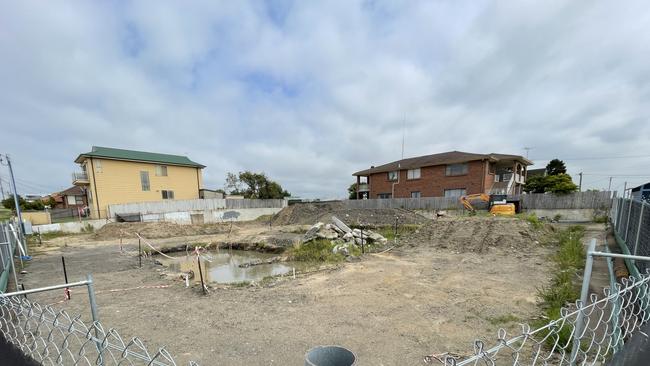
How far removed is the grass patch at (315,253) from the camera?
1082 cm

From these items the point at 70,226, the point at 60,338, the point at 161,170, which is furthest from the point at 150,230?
the point at 60,338

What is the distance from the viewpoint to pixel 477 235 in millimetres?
11930

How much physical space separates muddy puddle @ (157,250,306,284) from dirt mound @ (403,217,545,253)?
6.34 metres

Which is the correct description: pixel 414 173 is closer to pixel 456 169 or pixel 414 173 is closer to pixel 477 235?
pixel 456 169

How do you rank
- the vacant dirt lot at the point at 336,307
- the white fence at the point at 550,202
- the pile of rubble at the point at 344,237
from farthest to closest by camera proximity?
the white fence at the point at 550,202 < the pile of rubble at the point at 344,237 < the vacant dirt lot at the point at 336,307

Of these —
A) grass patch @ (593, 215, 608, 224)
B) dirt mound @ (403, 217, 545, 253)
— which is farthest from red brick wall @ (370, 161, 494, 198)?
dirt mound @ (403, 217, 545, 253)

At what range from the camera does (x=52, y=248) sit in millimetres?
14711

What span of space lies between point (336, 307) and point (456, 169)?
24556 mm

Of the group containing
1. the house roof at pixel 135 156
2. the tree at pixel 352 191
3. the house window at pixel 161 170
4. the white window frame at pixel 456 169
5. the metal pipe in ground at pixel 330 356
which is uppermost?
the house roof at pixel 135 156

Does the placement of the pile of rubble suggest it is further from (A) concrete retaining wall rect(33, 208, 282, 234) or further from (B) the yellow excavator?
(A) concrete retaining wall rect(33, 208, 282, 234)

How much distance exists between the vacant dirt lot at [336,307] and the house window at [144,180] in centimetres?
1861

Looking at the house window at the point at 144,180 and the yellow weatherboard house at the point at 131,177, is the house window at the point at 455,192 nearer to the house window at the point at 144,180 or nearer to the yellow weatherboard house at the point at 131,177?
the yellow weatherboard house at the point at 131,177

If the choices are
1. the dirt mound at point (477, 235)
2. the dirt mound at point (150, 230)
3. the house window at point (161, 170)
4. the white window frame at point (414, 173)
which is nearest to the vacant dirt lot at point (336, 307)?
the dirt mound at point (477, 235)

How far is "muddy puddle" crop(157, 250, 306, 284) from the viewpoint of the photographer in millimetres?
10113
